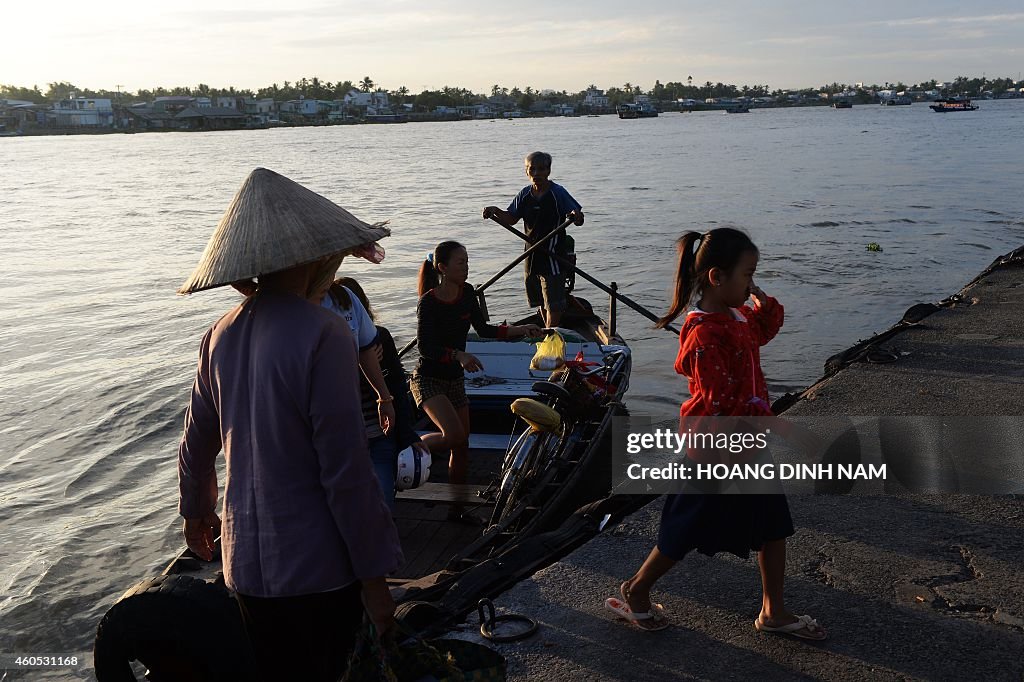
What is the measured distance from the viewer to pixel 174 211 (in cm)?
4150

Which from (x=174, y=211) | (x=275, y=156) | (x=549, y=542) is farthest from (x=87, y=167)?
(x=549, y=542)

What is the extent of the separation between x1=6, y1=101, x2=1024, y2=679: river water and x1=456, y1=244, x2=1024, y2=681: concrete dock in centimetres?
441

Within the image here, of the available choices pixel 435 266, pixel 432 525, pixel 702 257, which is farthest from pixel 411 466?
pixel 702 257

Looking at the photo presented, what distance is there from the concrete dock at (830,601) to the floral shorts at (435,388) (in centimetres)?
171

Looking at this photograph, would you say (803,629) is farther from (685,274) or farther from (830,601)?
(685,274)

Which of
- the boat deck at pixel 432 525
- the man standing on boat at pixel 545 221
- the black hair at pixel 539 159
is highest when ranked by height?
the black hair at pixel 539 159

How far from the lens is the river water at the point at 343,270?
33.1 ft

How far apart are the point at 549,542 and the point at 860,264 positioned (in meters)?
22.0

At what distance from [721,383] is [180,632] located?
221cm

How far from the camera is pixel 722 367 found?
372cm

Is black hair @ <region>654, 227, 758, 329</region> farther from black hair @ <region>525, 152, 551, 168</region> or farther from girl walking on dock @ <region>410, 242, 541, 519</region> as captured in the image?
black hair @ <region>525, 152, 551, 168</region>

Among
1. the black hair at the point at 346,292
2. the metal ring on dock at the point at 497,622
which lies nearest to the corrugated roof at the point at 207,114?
the black hair at the point at 346,292

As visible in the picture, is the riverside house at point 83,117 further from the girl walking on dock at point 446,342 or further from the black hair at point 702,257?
the black hair at point 702,257

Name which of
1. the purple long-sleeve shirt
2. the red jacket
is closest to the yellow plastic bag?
the red jacket
